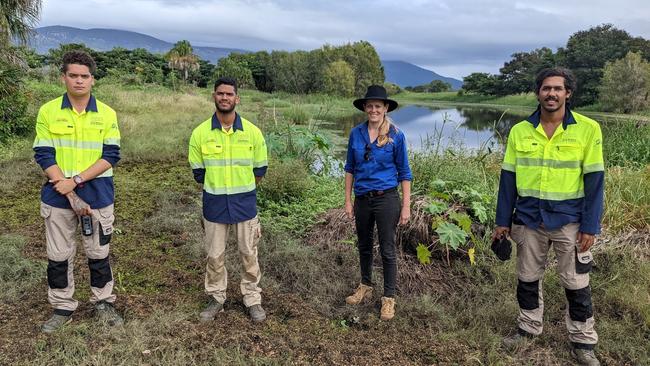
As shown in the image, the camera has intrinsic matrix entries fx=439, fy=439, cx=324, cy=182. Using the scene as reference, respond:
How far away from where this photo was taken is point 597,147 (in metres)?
2.59

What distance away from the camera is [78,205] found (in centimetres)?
279

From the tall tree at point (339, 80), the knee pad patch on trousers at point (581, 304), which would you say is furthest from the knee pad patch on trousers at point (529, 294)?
the tall tree at point (339, 80)

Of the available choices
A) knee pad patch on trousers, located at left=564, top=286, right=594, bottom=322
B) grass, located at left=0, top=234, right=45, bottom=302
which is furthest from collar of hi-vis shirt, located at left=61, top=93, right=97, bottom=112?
knee pad patch on trousers, located at left=564, top=286, right=594, bottom=322

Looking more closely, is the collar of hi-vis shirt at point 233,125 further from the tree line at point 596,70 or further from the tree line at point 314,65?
the tree line at point 314,65

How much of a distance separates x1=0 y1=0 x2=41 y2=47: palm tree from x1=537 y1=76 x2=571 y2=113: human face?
38.0ft

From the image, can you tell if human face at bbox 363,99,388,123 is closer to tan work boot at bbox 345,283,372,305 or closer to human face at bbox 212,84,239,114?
human face at bbox 212,84,239,114

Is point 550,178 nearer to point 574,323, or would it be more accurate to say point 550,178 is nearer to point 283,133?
point 574,323

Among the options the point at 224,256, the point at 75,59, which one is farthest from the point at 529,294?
the point at 75,59

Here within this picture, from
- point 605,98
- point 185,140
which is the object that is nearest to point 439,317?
point 185,140

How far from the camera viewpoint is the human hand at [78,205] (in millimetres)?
2773

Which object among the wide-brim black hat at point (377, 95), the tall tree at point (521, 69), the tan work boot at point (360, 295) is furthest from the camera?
the tall tree at point (521, 69)

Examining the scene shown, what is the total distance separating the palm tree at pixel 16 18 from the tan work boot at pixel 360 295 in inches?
420

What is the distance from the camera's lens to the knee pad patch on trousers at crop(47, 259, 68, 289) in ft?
9.57

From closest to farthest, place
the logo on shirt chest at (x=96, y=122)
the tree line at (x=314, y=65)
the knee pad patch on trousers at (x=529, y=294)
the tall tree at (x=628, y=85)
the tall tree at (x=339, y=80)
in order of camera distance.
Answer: the logo on shirt chest at (x=96, y=122)
the knee pad patch on trousers at (x=529, y=294)
the tall tree at (x=628, y=85)
the tall tree at (x=339, y=80)
the tree line at (x=314, y=65)
